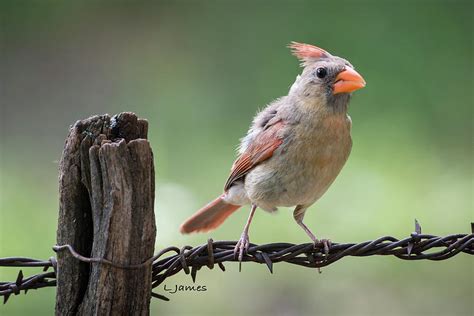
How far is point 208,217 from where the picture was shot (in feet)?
14.2

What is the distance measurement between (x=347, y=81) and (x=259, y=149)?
0.55m

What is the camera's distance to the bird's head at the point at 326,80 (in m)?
3.82

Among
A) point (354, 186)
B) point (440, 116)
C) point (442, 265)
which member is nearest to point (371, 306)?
point (442, 265)

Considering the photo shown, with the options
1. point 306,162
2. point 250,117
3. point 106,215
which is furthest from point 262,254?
point 250,117

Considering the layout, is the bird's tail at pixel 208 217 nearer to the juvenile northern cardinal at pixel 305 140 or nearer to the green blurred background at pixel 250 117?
the juvenile northern cardinal at pixel 305 140

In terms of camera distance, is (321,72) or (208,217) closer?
(321,72)

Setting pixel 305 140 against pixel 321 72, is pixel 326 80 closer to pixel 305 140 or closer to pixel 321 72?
pixel 321 72

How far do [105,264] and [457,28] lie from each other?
7.17 meters

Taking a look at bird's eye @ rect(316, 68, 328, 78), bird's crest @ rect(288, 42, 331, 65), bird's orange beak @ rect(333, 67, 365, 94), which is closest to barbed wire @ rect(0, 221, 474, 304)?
bird's orange beak @ rect(333, 67, 365, 94)

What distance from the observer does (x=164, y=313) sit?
5293 millimetres

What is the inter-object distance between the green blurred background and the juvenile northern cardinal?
5.46 feet

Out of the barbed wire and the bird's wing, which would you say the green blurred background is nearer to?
the bird's wing

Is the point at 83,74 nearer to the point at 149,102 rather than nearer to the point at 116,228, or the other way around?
the point at 149,102

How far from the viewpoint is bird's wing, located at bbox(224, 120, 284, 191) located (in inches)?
152
